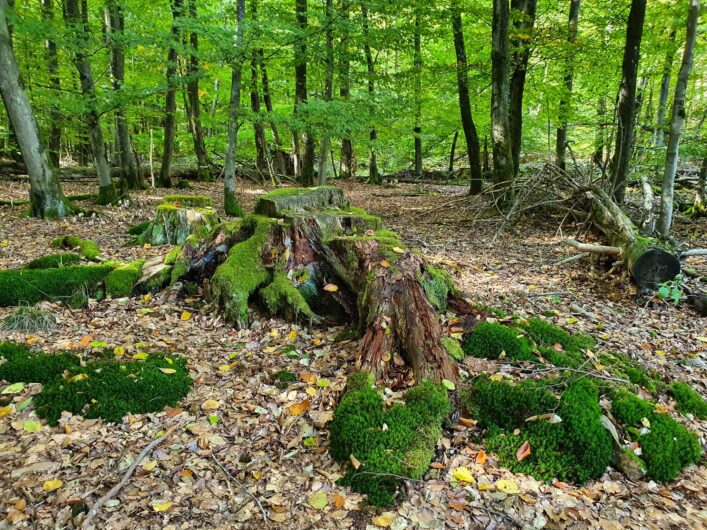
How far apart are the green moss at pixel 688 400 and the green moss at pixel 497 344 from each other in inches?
46.6

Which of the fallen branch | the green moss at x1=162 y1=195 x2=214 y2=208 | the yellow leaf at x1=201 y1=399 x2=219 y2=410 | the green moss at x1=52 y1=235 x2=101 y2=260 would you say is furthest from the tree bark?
the fallen branch

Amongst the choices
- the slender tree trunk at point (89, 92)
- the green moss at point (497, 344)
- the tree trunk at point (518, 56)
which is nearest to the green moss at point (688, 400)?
the green moss at point (497, 344)

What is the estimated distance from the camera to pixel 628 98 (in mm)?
8484

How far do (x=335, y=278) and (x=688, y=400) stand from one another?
138 inches

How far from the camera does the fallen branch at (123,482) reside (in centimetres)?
229

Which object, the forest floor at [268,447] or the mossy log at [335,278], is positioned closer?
the forest floor at [268,447]

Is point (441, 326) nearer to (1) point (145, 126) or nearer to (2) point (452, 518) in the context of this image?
(2) point (452, 518)

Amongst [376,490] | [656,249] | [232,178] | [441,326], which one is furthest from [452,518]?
[232,178]

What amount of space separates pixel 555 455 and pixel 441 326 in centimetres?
146

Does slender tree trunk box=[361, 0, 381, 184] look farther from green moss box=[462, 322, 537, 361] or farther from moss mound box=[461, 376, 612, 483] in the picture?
moss mound box=[461, 376, 612, 483]

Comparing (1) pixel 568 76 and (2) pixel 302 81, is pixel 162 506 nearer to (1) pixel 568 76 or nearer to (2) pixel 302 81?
(2) pixel 302 81

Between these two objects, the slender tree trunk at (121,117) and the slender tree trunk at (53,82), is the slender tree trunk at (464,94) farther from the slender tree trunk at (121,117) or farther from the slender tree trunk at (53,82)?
the slender tree trunk at (53,82)

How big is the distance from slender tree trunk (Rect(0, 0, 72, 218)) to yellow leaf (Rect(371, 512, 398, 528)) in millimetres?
9738

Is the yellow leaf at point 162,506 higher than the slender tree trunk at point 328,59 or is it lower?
lower
